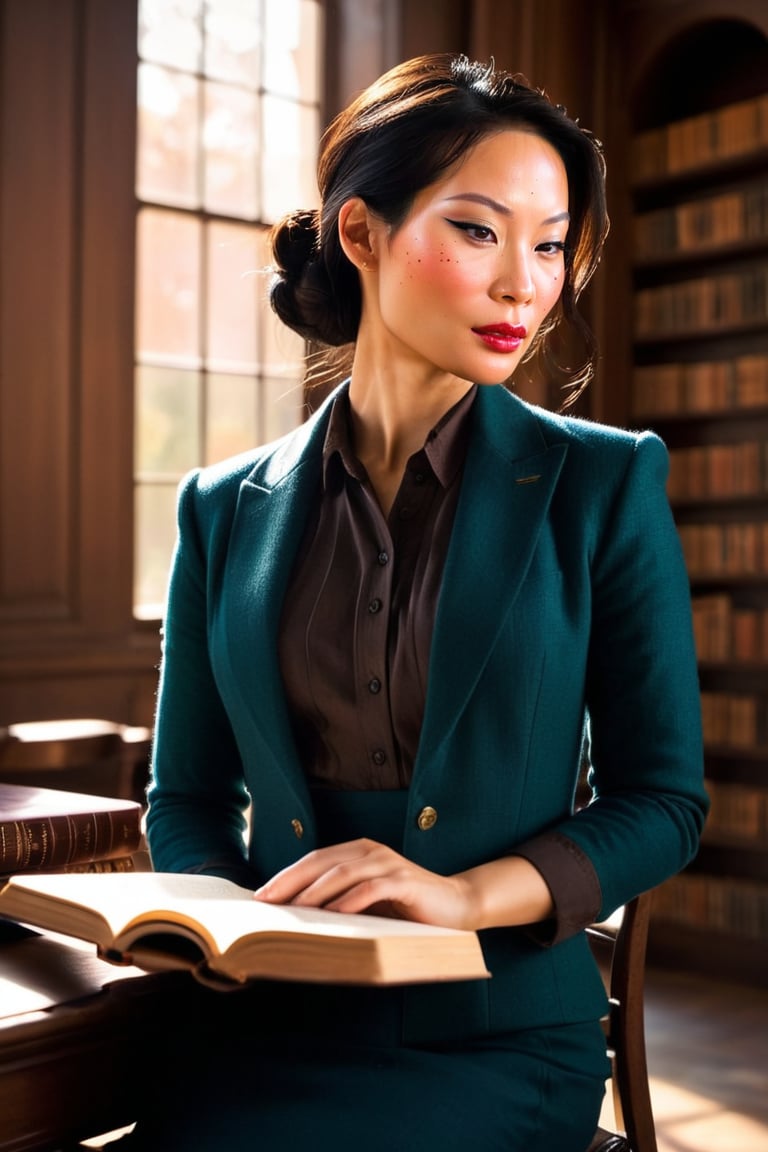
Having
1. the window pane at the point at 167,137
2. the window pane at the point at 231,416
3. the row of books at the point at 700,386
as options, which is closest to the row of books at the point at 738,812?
the row of books at the point at 700,386

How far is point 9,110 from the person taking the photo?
13.6 feet

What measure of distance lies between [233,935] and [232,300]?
4242 millimetres

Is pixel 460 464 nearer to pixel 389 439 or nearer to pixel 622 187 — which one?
pixel 389 439

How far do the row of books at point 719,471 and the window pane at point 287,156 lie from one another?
169 centimetres

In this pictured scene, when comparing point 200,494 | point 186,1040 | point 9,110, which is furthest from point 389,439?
point 9,110

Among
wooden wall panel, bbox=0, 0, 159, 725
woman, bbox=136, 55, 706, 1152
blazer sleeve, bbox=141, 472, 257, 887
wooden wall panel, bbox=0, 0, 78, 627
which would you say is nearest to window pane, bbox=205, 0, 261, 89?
wooden wall panel, bbox=0, 0, 159, 725

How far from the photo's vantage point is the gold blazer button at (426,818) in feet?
4.47

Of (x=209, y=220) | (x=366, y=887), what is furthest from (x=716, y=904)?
(x=366, y=887)

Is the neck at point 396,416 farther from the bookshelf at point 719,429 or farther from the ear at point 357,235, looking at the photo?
the bookshelf at point 719,429

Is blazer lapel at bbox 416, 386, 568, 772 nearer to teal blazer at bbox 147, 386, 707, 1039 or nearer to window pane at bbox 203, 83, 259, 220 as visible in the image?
teal blazer at bbox 147, 386, 707, 1039

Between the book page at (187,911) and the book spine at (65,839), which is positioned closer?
the book page at (187,911)

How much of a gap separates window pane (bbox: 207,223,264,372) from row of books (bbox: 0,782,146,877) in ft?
12.3

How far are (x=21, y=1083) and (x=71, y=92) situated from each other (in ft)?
12.5

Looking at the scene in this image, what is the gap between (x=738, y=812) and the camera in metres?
5.16
